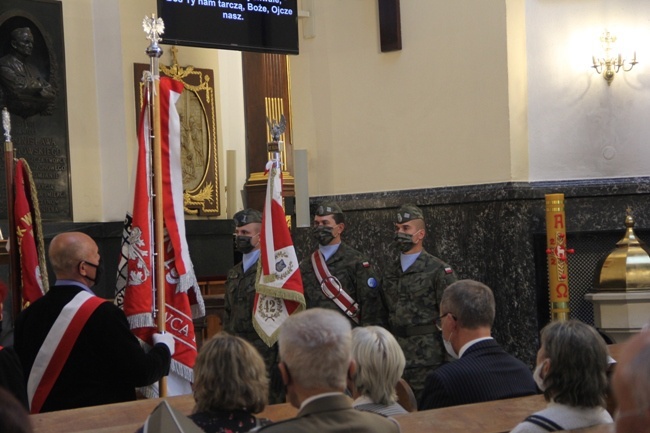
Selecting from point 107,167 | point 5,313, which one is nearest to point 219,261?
point 107,167

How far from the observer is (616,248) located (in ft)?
23.7

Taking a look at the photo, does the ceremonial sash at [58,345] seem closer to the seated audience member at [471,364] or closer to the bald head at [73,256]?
the bald head at [73,256]

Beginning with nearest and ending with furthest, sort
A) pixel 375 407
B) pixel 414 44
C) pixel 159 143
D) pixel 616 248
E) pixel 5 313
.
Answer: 1. pixel 375 407
2. pixel 159 143
3. pixel 616 248
4. pixel 414 44
5. pixel 5 313

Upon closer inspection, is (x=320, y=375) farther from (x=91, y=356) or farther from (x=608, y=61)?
(x=608, y=61)

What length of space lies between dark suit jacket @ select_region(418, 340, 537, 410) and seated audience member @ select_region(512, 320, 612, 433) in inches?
29.0

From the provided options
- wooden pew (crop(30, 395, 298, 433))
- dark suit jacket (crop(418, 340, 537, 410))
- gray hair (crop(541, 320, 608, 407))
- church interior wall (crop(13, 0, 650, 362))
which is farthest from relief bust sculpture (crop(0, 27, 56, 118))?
gray hair (crop(541, 320, 608, 407))

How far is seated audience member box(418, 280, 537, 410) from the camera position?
408cm

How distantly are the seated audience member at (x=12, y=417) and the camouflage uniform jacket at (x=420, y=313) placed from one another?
4.86m

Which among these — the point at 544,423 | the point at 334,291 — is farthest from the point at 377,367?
the point at 334,291

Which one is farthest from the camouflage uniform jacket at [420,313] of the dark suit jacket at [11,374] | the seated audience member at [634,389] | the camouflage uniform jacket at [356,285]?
the seated audience member at [634,389]

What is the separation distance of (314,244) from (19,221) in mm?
3162

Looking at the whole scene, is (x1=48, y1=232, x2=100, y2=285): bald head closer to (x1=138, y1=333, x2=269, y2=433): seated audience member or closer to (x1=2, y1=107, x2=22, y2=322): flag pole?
(x1=2, y1=107, x2=22, y2=322): flag pole

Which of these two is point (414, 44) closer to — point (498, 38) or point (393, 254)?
point (498, 38)

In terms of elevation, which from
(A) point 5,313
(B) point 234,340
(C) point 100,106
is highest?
(C) point 100,106
